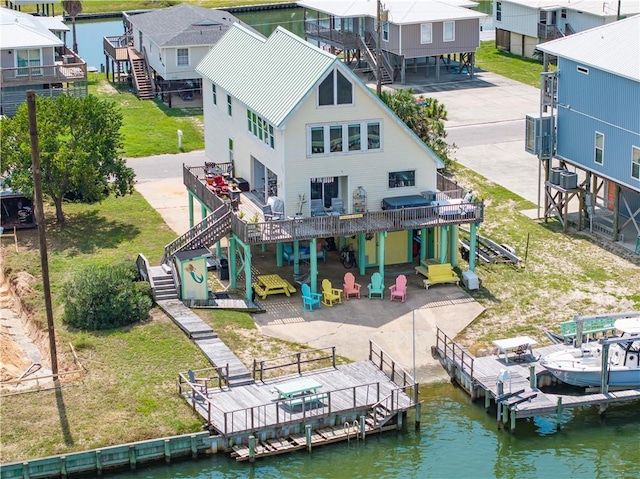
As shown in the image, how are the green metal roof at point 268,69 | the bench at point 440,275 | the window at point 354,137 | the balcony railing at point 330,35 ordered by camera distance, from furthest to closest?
the balcony railing at point 330,35 → the bench at point 440,275 → the window at point 354,137 → the green metal roof at point 268,69

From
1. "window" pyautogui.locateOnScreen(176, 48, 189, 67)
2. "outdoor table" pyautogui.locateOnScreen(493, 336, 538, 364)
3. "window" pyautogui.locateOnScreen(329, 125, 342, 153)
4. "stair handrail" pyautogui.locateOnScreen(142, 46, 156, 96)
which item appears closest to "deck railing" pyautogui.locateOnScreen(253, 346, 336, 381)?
"outdoor table" pyautogui.locateOnScreen(493, 336, 538, 364)

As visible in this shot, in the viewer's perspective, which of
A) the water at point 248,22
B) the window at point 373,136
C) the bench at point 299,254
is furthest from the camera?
the water at point 248,22

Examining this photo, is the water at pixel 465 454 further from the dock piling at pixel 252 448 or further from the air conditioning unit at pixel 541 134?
the air conditioning unit at pixel 541 134

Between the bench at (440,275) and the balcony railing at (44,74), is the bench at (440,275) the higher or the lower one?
the lower one

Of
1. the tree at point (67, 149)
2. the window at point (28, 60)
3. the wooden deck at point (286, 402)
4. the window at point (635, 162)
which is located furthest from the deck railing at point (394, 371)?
the window at point (28, 60)

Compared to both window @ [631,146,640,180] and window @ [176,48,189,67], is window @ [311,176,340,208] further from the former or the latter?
window @ [176,48,189,67]

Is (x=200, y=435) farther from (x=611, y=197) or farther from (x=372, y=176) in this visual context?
(x=611, y=197)

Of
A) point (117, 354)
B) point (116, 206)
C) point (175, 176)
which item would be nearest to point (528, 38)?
point (175, 176)
